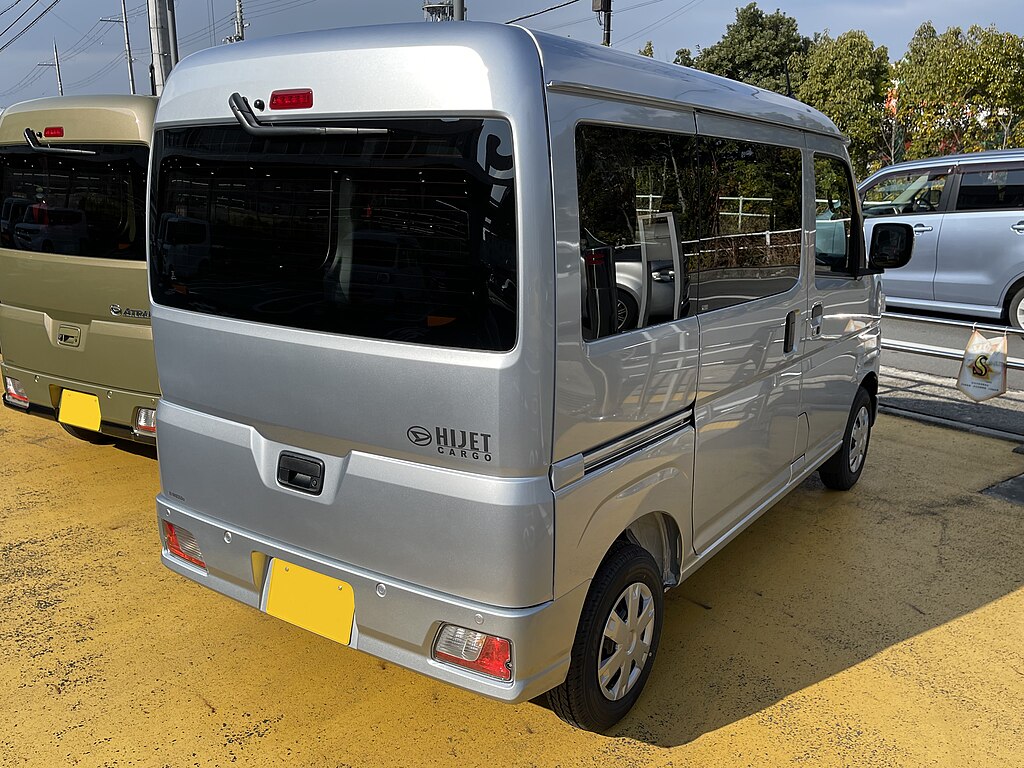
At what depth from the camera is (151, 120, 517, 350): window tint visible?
2.16 metres

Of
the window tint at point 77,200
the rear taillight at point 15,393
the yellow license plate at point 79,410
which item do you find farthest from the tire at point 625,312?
the rear taillight at point 15,393

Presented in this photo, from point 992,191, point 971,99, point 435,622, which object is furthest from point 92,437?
point 971,99

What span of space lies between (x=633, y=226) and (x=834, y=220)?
2058 mm

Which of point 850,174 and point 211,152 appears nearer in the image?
point 211,152

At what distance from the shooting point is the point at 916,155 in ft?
80.3

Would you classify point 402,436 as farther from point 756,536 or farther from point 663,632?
point 756,536

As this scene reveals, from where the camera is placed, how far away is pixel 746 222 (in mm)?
3334

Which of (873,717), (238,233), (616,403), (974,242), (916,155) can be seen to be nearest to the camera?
(616,403)

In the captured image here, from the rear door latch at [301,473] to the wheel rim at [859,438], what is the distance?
Answer: 339cm

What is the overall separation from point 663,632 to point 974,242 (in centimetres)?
716

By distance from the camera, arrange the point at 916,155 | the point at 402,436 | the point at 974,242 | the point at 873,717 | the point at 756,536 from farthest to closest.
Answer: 1. the point at 916,155
2. the point at 974,242
3. the point at 756,536
4. the point at 873,717
5. the point at 402,436

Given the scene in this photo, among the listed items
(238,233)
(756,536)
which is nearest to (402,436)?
(238,233)

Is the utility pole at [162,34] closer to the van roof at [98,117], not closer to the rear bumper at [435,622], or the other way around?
the van roof at [98,117]

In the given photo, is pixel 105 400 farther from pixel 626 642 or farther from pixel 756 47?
pixel 756 47
